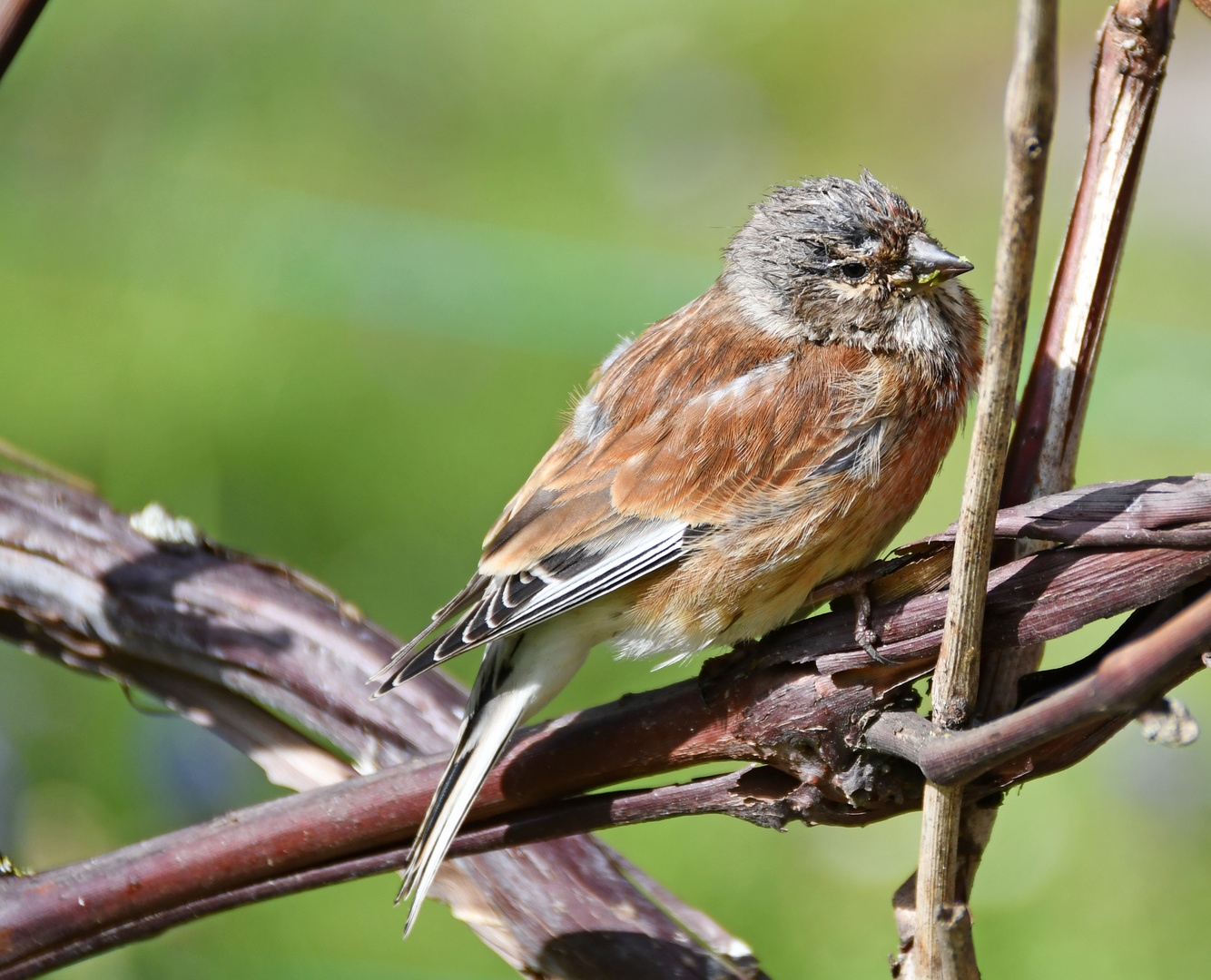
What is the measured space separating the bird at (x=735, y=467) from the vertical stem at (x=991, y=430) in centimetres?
59

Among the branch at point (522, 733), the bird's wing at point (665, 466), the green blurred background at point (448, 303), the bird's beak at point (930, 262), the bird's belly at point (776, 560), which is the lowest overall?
the branch at point (522, 733)

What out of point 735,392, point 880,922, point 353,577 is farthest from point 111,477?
point 735,392

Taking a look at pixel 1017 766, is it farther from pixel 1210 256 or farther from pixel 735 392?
pixel 1210 256

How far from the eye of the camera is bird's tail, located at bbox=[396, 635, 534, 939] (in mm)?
1313

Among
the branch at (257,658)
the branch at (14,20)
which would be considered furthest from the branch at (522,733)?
the branch at (14,20)

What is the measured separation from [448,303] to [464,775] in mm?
4071

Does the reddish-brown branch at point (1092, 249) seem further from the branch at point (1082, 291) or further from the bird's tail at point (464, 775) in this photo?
the bird's tail at point (464, 775)

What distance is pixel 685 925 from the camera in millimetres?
1511

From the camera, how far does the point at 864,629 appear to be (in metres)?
1.14

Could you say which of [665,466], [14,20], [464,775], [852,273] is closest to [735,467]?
[665,466]

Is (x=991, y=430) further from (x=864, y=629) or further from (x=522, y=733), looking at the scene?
(x=522, y=733)

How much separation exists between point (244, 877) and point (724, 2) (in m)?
7.40

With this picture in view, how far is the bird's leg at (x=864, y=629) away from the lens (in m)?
1.11

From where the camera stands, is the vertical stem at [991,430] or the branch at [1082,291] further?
the branch at [1082,291]
